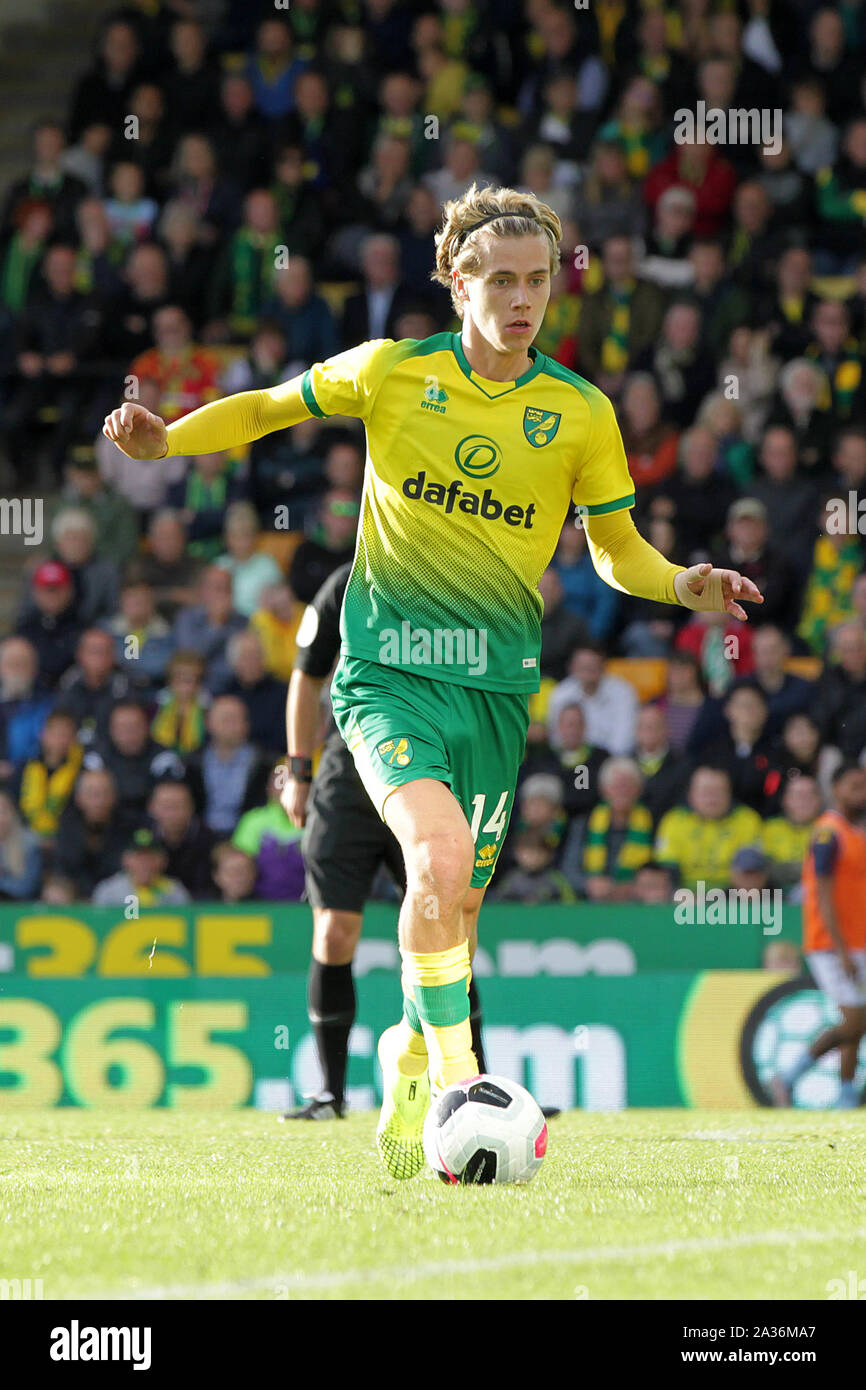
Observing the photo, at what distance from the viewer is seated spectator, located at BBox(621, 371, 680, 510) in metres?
12.6

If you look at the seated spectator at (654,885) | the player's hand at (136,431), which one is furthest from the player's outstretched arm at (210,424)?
the seated spectator at (654,885)

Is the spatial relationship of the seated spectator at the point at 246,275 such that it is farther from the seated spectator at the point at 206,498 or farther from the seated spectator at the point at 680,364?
the seated spectator at the point at 680,364

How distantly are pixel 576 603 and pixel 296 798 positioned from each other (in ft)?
18.0

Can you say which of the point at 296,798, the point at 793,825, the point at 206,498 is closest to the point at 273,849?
the point at 793,825

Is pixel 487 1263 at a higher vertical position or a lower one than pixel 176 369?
lower

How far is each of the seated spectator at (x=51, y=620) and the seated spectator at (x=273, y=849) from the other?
2112 mm

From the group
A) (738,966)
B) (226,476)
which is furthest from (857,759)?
(226,476)

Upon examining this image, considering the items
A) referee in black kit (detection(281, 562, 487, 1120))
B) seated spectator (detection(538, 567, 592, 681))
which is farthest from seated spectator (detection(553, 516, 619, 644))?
referee in black kit (detection(281, 562, 487, 1120))

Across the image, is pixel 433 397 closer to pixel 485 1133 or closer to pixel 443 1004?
pixel 443 1004

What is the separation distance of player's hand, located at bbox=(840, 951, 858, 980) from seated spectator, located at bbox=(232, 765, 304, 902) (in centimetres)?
296

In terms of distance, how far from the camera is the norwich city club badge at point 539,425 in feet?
16.3

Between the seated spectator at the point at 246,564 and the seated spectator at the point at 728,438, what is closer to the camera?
the seated spectator at the point at 246,564

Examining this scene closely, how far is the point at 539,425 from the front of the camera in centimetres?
498

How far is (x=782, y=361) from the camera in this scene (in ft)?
42.5
